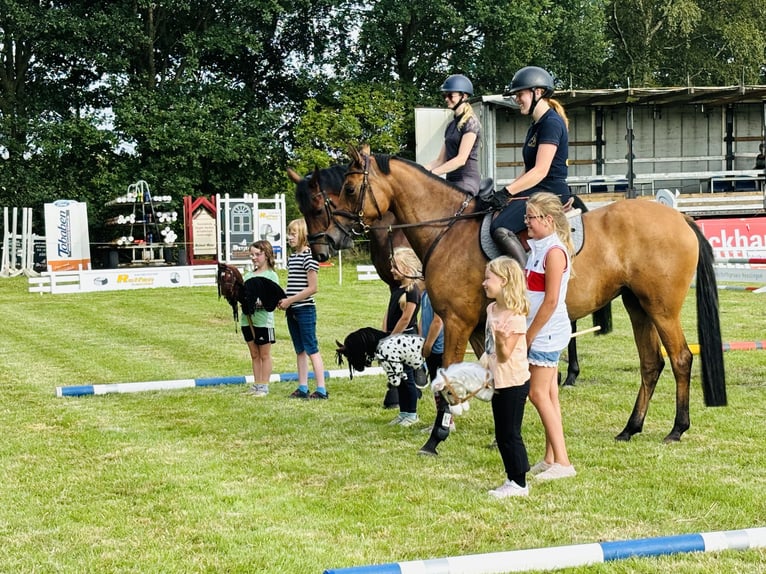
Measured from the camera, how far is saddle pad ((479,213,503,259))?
21.5 feet

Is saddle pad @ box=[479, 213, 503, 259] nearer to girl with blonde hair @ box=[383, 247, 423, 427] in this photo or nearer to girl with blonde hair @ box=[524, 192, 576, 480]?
girl with blonde hair @ box=[524, 192, 576, 480]

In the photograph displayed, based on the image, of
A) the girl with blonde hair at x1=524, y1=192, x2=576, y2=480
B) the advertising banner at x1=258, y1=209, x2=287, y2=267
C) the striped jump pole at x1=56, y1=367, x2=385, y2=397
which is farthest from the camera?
the advertising banner at x1=258, y1=209, x2=287, y2=267

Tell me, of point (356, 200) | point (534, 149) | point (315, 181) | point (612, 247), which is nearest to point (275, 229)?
point (315, 181)

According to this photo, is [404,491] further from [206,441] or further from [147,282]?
[147,282]

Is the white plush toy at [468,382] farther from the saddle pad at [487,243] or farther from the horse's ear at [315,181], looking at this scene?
the horse's ear at [315,181]

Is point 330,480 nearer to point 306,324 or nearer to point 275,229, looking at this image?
point 306,324

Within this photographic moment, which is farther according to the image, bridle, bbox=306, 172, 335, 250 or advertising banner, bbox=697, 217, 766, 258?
advertising banner, bbox=697, 217, 766, 258

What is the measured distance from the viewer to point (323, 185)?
705 cm

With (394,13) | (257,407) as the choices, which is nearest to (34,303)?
(257,407)

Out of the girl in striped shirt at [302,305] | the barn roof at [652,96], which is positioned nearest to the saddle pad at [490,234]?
the girl in striped shirt at [302,305]

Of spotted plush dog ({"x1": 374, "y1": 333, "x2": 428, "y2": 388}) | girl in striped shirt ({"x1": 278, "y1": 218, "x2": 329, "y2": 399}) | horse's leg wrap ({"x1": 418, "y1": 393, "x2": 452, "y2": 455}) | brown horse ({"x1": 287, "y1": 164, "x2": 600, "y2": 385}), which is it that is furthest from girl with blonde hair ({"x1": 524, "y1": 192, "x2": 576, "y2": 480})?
girl in striped shirt ({"x1": 278, "y1": 218, "x2": 329, "y2": 399})

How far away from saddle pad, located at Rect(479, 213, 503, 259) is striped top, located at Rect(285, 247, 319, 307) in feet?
8.84

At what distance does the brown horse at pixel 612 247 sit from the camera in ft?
22.7

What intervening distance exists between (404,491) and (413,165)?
8.86 ft
